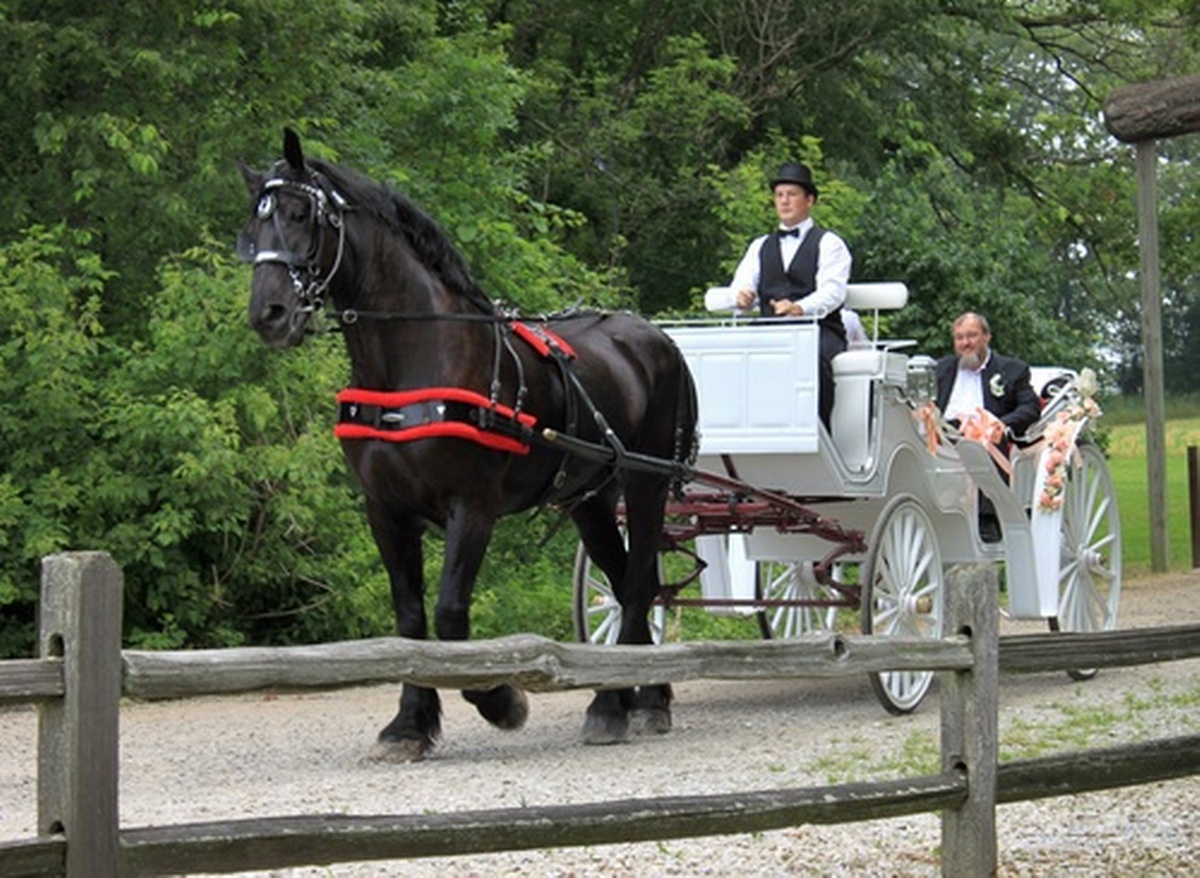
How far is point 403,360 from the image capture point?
9.11 meters

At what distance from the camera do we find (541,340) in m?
9.62

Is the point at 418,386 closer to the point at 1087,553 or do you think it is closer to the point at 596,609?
the point at 596,609

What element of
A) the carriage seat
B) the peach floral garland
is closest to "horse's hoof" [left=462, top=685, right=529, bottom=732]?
the carriage seat

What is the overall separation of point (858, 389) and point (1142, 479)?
97.5 ft

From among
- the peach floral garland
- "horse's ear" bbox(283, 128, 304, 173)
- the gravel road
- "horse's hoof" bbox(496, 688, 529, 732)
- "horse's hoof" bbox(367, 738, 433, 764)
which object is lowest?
the gravel road

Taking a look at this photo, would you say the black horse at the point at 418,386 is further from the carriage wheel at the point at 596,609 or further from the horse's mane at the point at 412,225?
the carriage wheel at the point at 596,609

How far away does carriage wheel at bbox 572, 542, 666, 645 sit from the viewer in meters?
11.3

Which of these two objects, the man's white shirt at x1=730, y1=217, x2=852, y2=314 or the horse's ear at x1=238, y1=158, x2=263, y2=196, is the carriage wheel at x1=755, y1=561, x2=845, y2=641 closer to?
the man's white shirt at x1=730, y1=217, x2=852, y2=314

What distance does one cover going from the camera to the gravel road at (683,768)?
7.18 meters

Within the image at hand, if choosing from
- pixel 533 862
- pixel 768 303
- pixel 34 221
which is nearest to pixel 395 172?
pixel 34 221

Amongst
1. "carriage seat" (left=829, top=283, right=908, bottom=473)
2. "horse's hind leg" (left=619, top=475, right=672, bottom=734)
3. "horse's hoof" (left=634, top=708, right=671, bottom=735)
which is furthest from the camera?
"carriage seat" (left=829, top=283, right=908, bottom=473)

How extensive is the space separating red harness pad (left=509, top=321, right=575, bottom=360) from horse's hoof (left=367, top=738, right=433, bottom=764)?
1755 mm

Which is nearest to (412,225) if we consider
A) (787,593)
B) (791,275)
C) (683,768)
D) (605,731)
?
(605,731)

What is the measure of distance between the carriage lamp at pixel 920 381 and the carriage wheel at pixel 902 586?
54 cm
